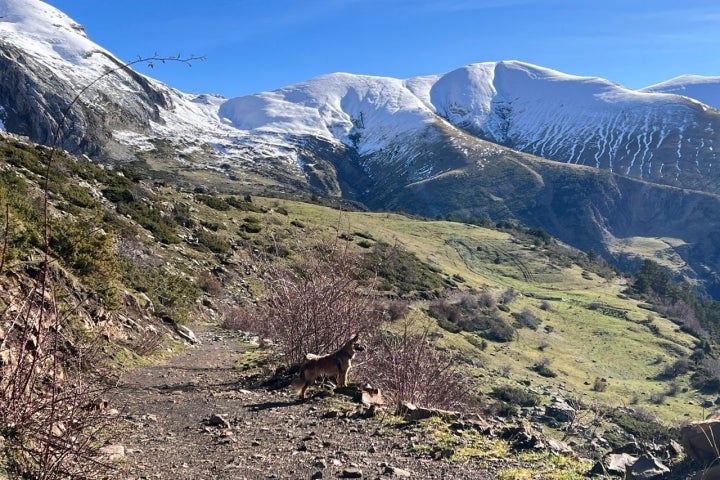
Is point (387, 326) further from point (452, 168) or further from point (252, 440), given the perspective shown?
point (452, 168)

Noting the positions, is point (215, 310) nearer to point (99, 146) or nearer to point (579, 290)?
point (579, 290)

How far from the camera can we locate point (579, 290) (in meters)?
56.7

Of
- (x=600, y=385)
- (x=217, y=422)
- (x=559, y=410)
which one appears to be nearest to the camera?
(x=217, y=422)

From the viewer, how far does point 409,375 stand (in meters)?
8.45

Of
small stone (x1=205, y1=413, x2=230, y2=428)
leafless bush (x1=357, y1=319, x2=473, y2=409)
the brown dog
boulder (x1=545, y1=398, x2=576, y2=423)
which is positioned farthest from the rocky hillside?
leafless bush (x1=357, y1=319, x2=473, y2=409)

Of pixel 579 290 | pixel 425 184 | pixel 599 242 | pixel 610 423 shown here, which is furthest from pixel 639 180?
pixel 610 423

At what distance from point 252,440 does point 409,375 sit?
3.08 m

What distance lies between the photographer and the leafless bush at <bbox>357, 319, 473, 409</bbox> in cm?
833

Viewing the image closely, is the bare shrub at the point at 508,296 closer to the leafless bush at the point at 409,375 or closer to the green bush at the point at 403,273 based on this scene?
the green bush at the point at 403,273

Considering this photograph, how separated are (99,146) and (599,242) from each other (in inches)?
5118

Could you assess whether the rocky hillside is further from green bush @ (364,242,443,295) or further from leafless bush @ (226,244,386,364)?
leafless bush @ (226,244,386,364)

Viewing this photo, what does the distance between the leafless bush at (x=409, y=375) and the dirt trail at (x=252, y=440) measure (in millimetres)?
1095

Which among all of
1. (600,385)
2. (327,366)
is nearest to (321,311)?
(327,366)

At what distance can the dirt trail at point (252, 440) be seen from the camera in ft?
16.5
